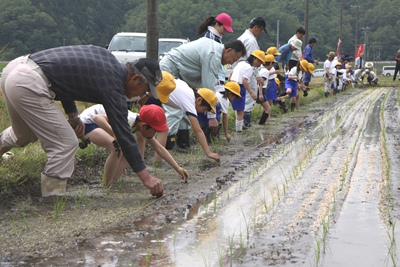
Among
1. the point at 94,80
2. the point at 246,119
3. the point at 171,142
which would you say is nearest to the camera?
the point at 94,80

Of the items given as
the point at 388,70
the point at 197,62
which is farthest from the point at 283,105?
the point at 388,70

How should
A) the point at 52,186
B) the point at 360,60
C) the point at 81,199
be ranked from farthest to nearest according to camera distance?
the point at 360,60, the point at 81,199, the point at 52,186

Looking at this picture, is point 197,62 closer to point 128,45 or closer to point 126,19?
point 128,45

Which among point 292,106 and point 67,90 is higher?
point 67,90

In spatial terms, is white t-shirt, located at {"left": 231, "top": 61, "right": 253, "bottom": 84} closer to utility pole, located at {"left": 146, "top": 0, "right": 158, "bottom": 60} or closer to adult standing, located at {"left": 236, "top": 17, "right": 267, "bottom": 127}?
adult standing, located at {"left": 236, "top": 17, "right": 267, "bottom": 127}

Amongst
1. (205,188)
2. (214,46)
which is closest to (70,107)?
(205,188)

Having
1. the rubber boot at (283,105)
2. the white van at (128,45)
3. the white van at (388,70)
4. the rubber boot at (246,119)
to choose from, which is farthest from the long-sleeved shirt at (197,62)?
the white van at (388,70)

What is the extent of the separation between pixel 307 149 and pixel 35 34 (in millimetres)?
29996

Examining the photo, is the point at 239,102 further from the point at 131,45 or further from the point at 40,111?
the point at 131,45

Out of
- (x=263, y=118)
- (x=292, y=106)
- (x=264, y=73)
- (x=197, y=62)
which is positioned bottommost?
(x=292, y=106)

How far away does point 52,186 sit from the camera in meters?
5.45

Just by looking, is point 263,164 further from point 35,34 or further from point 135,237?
point 35,34

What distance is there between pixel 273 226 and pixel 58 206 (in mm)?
1616

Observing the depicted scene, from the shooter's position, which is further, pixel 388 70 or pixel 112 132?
pixel 388 70
